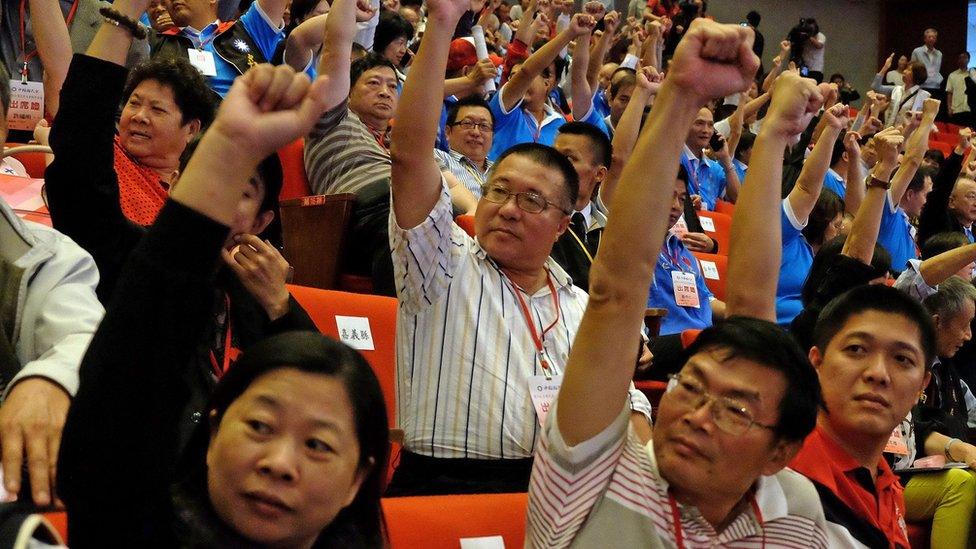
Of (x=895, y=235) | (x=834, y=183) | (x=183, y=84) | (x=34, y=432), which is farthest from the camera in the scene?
(x=834, y=183)

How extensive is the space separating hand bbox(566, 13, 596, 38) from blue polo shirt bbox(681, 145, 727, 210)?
3.62 ft

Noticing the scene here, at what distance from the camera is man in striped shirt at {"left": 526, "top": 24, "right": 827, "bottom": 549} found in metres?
1.33

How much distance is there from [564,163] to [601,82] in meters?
4.07

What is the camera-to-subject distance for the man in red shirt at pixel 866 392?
180 centimetres

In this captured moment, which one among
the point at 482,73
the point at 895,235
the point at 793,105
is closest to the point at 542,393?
the point at 793,105

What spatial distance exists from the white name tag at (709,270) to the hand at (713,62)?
2.60 metres

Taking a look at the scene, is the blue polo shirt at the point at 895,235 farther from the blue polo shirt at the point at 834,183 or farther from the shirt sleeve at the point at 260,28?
the shirt sleeve at the point at 260,28

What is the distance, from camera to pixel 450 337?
192 cm

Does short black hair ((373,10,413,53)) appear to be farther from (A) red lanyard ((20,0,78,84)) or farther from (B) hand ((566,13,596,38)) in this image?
(A) red lanyard ((20,0,78,84))

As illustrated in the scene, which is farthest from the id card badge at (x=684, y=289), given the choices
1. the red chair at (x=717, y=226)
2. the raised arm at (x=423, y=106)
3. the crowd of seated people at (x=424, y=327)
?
the raised arm at (x=423, y=106)

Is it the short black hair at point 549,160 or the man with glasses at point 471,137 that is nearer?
the short black hair at point 549,160

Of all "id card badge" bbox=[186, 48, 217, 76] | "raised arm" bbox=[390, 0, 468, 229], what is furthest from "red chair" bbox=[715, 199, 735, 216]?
"raised arm" bbox=[390, 0, 468, 229]

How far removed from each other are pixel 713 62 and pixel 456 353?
2.57ft

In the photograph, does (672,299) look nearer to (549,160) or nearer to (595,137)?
(595,137)
